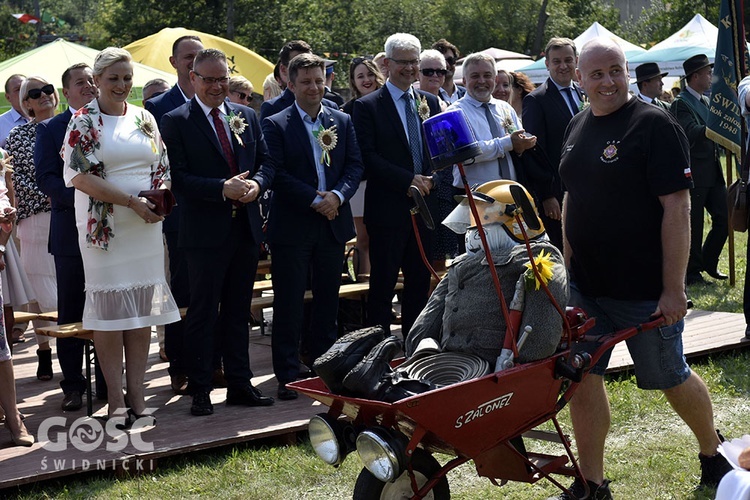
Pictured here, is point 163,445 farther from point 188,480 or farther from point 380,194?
point 380,194

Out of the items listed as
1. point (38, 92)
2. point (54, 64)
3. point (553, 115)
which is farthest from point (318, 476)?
point (54, 64)

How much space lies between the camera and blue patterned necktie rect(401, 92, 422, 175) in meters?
7.23

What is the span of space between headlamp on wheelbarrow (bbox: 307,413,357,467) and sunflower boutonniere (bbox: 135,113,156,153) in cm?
249

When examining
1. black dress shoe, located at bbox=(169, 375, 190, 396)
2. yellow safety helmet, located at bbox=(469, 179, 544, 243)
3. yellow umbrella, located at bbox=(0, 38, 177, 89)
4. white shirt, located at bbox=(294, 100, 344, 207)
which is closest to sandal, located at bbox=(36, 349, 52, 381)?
black dress shoe, located at bbox=(169, 375, 190, 396)

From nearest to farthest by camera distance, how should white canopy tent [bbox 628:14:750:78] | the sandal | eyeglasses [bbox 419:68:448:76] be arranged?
1. the sandal
2. eyeglasses [bbox 419:68:448:76]
3. white canopy tent [bbox 628:14:750:78]

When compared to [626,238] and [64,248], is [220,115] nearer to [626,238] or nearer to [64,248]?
[64,248]

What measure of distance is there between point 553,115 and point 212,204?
9.34ft

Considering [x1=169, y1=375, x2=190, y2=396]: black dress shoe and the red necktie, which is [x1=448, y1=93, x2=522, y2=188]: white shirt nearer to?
the red necktie

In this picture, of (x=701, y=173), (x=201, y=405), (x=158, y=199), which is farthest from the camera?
(x=701, y=173)

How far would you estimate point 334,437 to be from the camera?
3971 millimetres

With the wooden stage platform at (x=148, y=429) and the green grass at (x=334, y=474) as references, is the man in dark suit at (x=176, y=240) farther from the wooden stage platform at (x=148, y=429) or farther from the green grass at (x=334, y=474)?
the green grass at (x=334, y=474)

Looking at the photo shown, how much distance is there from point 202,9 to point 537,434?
85.1 ft

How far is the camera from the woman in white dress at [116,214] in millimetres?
5695

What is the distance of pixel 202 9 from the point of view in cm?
2884
